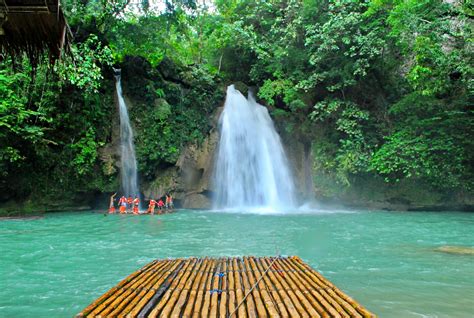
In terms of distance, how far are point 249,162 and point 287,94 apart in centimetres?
428

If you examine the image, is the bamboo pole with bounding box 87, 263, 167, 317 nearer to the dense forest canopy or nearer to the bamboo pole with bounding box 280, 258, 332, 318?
the bamboo pole with bounding box 280, 258, 332, 318

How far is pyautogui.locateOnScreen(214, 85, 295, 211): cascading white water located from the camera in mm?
18625

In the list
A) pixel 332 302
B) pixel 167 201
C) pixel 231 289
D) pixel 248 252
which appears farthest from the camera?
pixel 167 201

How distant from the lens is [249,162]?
19.1m

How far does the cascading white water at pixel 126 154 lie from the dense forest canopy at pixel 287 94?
0.42 m

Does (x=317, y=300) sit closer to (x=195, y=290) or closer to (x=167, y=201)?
(x=195, y=290)

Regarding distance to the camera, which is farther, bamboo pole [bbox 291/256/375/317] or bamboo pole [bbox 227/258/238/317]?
bamboo pole [bbox 227/258/238/317]

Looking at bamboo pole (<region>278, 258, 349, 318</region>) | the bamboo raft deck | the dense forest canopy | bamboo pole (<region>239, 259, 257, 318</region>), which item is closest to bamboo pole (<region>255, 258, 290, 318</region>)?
the bamboo raft deck

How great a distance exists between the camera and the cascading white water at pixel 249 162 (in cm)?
1862

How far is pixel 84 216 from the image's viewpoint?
14500mm

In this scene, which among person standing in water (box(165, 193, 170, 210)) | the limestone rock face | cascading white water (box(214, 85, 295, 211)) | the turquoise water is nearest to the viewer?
the turquoise water

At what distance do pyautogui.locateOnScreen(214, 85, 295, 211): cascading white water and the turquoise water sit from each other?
4.58 m

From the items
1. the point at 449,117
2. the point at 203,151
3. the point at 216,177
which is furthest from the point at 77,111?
the point at 449,117

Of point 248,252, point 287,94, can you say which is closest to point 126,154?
point 287,94
